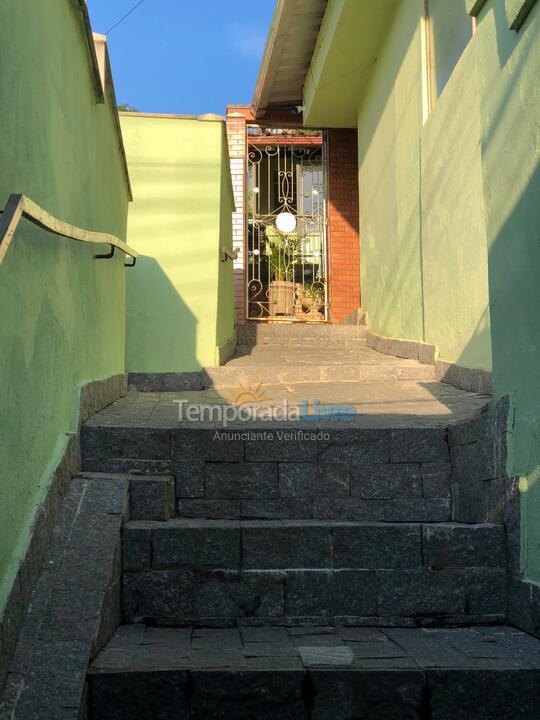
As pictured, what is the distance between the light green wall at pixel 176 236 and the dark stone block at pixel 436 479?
3.24m

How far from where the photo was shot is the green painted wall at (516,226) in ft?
8.74

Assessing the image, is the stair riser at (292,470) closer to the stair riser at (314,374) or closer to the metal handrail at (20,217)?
the metal handrail at (20,217)

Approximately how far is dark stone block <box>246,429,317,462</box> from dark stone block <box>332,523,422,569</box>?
0.55 metres

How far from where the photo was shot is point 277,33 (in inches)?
349

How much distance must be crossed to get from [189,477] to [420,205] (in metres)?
4.15

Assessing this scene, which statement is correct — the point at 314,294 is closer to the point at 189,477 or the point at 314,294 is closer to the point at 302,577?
the point at 189,477

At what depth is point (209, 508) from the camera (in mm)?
3305

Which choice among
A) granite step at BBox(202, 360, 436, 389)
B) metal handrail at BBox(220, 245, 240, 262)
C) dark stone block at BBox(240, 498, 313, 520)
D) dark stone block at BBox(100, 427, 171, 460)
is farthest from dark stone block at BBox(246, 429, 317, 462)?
metal handrail at BBox(220, 245, 240, 262)

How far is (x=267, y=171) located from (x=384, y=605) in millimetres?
8534

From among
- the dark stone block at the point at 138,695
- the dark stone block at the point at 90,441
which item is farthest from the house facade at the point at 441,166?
the dark stone block at the point at 90,441

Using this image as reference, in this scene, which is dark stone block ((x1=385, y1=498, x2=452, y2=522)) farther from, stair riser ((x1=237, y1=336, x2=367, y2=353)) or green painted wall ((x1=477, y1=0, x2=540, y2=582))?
stair riser ((x1=237, y1=336, x2=367, y2=353))

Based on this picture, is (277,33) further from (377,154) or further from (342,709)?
(342,709)

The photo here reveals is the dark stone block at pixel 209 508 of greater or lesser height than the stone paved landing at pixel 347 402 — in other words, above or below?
below

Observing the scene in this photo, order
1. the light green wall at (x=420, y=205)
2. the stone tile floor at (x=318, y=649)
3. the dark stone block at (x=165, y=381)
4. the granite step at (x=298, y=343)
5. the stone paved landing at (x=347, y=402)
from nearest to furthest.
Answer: the stone tile floor at (x=318, y=649) < the stone paved landing at (x=347, y=402) < the light green wall at (x=420, y=205) < the dark stone block at (x=165, y=381) < the granite step at (x=298, y=343)
